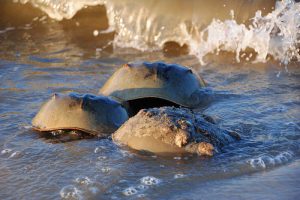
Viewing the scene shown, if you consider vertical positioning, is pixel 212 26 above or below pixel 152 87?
above

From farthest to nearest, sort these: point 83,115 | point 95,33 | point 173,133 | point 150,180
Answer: point 95,33
point 83,115
point 173,133
point 150,180

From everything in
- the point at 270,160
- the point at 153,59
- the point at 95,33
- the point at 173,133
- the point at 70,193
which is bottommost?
the point at 70,193

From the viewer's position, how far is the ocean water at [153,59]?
10.7 feet

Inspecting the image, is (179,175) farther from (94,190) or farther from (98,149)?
(98,149)

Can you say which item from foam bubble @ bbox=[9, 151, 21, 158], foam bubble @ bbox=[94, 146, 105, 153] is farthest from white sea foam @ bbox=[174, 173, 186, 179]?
foam bubble @ bbox=[9, 151, 21, 158]

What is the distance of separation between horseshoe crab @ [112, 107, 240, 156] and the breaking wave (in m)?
2.43

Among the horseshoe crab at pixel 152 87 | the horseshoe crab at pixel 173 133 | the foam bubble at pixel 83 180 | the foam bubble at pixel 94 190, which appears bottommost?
the foam bubble at pixel 94 190

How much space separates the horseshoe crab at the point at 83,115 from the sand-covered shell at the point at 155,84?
1.01ft

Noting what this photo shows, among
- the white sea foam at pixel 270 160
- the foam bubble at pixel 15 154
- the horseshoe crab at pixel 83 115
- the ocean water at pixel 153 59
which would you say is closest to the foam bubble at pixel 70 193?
the ocean water at pixel 153 59

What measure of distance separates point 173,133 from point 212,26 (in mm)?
3150

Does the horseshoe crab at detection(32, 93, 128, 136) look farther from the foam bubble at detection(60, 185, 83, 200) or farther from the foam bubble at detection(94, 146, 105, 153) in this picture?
the foam bubble at detection(60, 185, 83, 200)

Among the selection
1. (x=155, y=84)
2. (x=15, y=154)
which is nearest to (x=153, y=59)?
(x=155, y=84)

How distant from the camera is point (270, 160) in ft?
11.4

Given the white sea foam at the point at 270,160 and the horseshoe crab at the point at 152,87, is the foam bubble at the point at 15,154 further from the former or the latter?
the white sea foam at the point at 270,160
